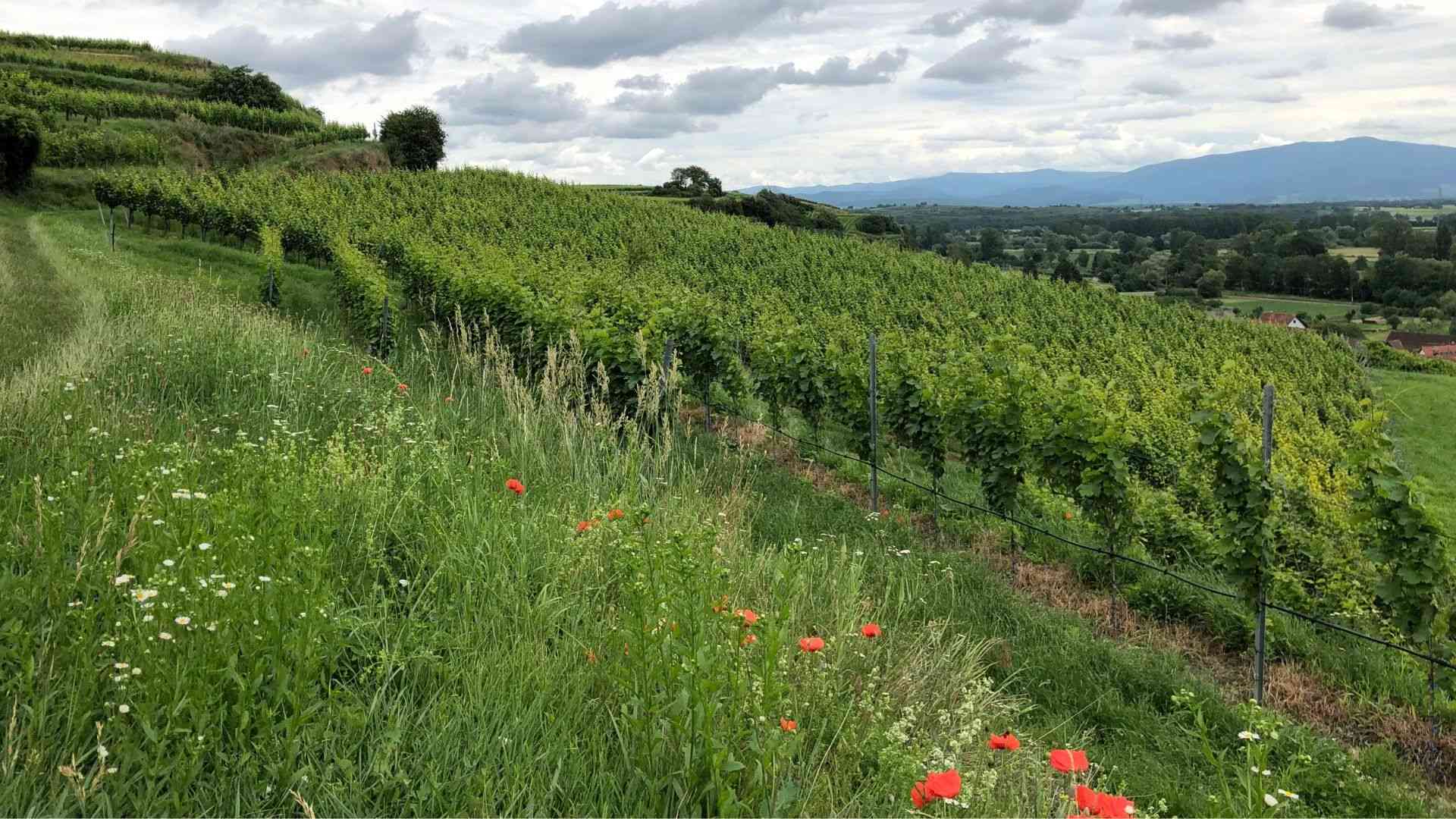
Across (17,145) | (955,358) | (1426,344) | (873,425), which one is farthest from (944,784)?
(1426,344)

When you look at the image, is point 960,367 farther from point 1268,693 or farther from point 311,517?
point 311,517

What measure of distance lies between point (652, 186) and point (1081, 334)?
4252cm

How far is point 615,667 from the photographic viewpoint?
2.99 metres

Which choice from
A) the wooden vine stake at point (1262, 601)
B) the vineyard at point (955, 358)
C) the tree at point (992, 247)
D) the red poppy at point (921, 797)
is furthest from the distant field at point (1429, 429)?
the tree at point (992, 247)

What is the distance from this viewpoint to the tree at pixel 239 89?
5650 centimetres

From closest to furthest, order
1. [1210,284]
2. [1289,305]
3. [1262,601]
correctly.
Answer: [1262,601], [1289,305], [1210,284]

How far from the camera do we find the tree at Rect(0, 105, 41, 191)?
1323 inches

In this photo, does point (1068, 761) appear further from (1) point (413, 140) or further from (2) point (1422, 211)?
(2) point (1422, 211)

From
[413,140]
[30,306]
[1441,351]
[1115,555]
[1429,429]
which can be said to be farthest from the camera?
[1441,351]

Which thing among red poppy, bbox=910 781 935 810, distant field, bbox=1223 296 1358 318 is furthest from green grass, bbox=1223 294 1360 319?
red poppy, bbox=910 781 935 810

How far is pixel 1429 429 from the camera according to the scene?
33875 mm

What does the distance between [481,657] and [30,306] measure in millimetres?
10968

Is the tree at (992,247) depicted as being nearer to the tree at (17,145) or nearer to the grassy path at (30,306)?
the tree at (17,145)

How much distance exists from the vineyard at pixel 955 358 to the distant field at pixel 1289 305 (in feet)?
115
